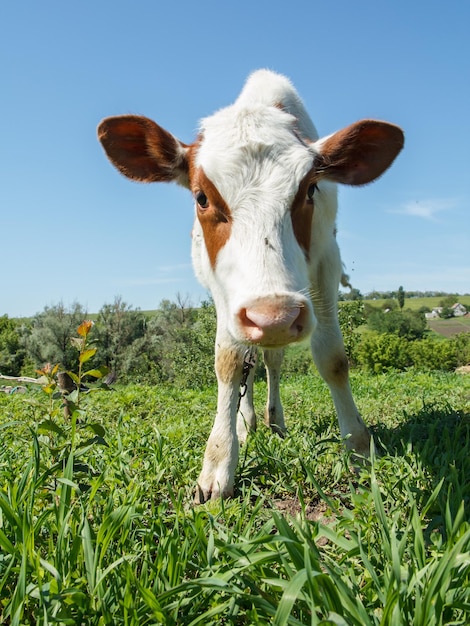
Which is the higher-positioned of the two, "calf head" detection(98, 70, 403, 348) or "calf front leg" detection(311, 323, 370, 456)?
"calf head" detection(98, 70, 403, 348)

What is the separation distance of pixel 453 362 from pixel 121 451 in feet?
104

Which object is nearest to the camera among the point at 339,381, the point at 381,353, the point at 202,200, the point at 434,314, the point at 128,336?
the point at 202,200

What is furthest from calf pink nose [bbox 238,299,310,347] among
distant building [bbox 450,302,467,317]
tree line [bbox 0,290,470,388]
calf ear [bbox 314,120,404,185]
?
distant building [bbox 450,302,467,317]

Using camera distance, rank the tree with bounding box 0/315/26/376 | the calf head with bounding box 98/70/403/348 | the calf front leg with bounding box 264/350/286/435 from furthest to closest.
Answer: the tree with bounding box 0/315/26/376 → the calf front leg with bounding box 264/350/286/435 → the calf head with bounding box 98/70/403/348

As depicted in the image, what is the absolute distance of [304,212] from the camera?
298cm

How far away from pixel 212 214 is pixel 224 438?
1.39 meters

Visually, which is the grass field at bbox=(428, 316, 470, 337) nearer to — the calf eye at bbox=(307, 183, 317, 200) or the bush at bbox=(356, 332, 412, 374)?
the bush at bbox=(356, 332, 412, 374)

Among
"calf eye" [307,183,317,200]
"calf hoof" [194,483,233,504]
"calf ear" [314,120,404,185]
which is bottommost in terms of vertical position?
"calf hoof" [194,483,233,504]

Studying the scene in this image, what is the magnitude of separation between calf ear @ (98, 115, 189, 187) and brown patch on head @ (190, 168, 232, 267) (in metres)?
0.39

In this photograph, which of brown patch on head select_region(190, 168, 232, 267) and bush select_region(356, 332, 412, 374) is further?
bush select_region(356, 332, 412, 374)

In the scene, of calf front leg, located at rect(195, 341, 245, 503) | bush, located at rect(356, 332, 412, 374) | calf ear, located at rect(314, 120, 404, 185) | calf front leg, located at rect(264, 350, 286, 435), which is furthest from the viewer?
bush, located at rect(356, 332, 412, 374)

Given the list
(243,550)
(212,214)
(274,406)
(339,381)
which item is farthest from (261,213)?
(274,406)

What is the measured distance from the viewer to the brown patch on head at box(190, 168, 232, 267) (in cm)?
285

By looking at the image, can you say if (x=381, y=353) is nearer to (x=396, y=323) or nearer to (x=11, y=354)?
(x=396, y=323)
